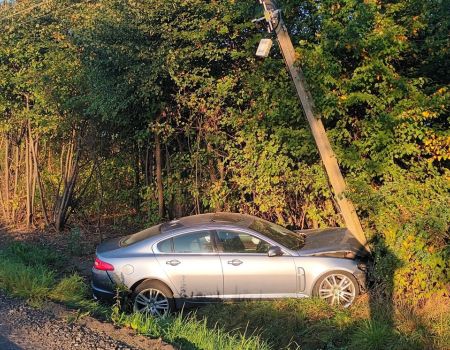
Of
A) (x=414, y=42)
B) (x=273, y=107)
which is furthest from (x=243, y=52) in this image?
(x=414, y=42)

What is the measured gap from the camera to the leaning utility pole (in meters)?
8.58

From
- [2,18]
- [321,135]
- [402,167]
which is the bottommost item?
[402,167]

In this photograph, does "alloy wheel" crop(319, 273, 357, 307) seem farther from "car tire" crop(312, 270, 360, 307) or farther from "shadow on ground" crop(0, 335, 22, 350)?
"shadow on ground" crop(0, 335, 22, 350)

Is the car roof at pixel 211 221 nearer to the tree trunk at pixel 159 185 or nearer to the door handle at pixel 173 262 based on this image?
the door handle at pixel 173 262

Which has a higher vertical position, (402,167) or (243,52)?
(243,52)

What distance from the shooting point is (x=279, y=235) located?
8492 mm

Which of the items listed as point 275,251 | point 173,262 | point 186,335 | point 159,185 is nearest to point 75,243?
point 159,185

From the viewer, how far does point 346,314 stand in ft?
24.0

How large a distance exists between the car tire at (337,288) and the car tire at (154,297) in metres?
2.08

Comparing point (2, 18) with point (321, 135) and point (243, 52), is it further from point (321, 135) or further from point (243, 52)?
point (321, 135)

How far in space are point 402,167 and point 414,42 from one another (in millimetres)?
2072

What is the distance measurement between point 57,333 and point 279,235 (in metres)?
3.97

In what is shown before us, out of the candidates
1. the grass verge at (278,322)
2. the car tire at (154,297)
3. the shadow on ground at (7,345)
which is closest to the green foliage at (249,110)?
the grass verge at (278,322)

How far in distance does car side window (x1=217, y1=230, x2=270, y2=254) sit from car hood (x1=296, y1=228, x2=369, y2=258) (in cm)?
57
